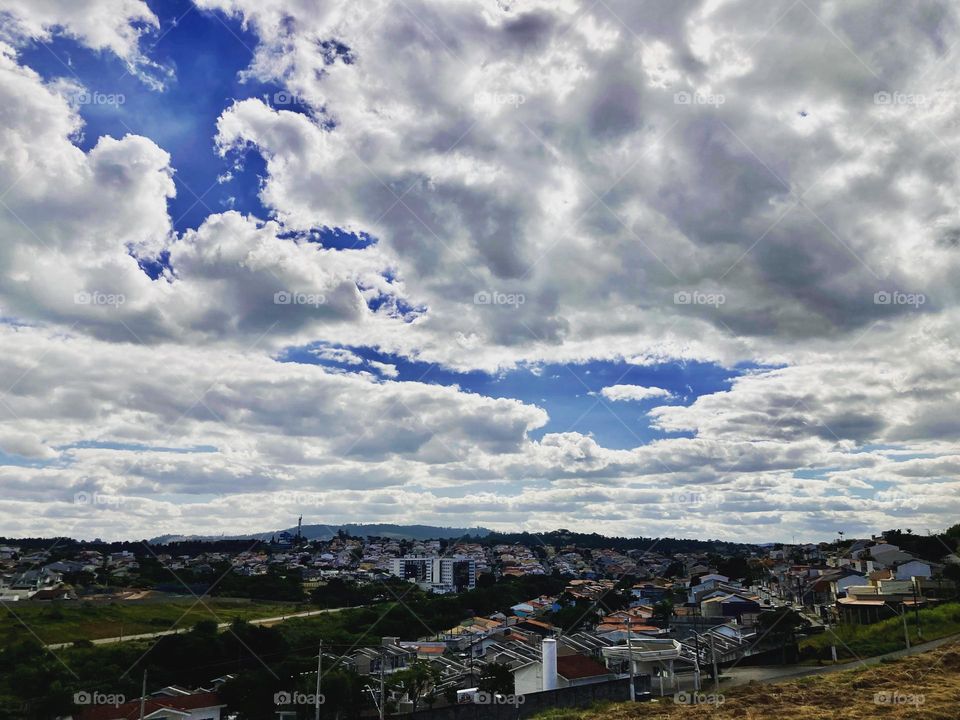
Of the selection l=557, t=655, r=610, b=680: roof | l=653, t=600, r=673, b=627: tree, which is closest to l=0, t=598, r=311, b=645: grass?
l=653, t=600, r=673, b=627: tree

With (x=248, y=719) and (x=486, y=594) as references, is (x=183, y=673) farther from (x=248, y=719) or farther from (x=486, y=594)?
(x=486, y=594)

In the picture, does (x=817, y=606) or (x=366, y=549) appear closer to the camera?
(x=817, y=606)

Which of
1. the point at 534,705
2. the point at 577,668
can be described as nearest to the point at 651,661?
the point at 577,668

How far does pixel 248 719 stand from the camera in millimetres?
29141

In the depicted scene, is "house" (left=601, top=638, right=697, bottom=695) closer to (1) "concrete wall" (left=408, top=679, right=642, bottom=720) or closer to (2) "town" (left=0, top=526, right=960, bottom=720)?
(2) "town" (left=0, top=526, right=960, bottom=720)

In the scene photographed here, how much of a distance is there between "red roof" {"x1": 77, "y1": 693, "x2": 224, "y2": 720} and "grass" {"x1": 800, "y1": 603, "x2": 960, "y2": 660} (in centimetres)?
2806

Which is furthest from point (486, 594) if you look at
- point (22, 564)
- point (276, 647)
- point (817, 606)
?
point (22, 564)

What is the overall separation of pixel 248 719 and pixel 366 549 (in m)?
159
